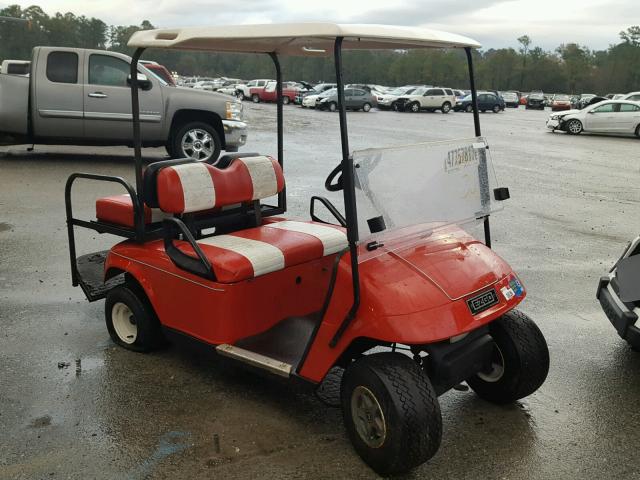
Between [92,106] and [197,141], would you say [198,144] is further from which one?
[92,106]

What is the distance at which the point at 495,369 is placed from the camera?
3.33 m

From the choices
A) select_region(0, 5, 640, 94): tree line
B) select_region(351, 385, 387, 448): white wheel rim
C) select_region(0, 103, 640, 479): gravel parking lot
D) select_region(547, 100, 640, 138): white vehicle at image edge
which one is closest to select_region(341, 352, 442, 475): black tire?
select_region(351, 385, 387, 448): white wheel rim

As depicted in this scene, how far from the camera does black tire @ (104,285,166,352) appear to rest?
3.78m

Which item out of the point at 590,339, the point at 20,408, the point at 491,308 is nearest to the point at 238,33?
the point at 491,308

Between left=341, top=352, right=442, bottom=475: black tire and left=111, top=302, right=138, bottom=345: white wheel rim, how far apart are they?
1754mm

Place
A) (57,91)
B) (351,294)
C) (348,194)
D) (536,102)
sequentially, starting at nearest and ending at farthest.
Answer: (348,194) → (351,294) → (57,91) → (536,102)

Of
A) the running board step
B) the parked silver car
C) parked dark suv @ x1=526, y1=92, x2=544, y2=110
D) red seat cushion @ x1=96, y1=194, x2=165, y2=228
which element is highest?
parked dark suv @ x1=526, y1=92, x2=544, y2=110

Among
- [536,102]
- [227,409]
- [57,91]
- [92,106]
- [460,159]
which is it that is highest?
[536,102]

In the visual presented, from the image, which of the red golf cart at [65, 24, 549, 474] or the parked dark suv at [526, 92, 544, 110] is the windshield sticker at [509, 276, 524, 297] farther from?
the parked dark suv at [526, 92, 544, 110]

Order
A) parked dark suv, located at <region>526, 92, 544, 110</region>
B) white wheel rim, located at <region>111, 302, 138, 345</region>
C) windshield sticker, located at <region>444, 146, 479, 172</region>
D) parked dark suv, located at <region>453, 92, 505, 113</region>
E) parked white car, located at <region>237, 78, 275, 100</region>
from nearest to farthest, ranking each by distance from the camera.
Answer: windshield sticker, located at <region>444, 146, 479, 172</region>
white wheel rim, located at <region>111, 302, 138, 345</region>
parked dark suv, located at <region>453, 92, 505, 113</region>
parked white car, located at <region>237, 78, 275, 100</region>
parked dark suv, located at <region>526, 92, 544, 110</region>

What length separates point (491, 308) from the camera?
2912 mm

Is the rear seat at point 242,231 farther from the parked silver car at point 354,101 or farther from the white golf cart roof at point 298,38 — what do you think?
the parked silver car at point 354,101

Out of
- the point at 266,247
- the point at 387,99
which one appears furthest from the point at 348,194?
the point at 387,99

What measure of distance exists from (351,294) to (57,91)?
8999 mm
